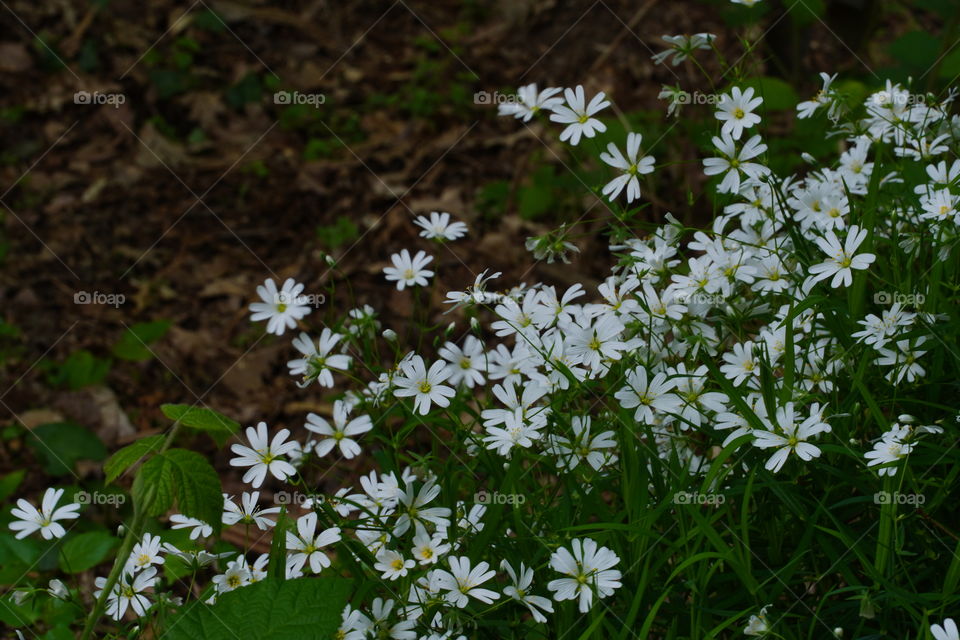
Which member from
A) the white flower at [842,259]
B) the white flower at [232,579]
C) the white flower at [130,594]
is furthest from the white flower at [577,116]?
the white flower at [130,594]

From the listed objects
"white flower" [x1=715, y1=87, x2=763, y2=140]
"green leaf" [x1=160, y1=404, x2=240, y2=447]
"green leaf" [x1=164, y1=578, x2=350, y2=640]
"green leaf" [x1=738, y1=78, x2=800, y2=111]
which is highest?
"green leaf" [x1=738, y1=78, x2=800, y2=111]

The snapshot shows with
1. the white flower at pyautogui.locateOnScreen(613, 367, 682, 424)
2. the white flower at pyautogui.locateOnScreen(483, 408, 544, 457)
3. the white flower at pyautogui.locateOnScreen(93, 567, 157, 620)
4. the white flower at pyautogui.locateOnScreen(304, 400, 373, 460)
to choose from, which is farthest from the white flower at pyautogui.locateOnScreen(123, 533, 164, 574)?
the white flower at pyautogui.locateOnScreen(613, 367, 682, 424)

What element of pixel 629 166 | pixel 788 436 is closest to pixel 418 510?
pixel 788 436

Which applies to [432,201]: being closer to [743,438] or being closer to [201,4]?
[201,4]

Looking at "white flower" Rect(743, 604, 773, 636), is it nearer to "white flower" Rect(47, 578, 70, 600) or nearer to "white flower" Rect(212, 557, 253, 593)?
"white flower" Rect(212, 557, 253, 593)

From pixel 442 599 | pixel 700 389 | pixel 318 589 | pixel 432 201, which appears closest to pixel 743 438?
pixel 700 389

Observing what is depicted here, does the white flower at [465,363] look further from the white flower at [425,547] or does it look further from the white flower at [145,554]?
the white flower at [145,554]

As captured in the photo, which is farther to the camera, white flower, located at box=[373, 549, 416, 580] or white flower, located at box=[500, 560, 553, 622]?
white flower, located at box=[373, 549, 416, 580]

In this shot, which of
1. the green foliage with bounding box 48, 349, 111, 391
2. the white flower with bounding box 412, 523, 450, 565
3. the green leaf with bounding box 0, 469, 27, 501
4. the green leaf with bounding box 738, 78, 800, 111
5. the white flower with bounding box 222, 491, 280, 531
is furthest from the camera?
the green foliage with bounding box 48, 349, 111, 391

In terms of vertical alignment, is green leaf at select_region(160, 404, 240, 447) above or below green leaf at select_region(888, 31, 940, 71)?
below
